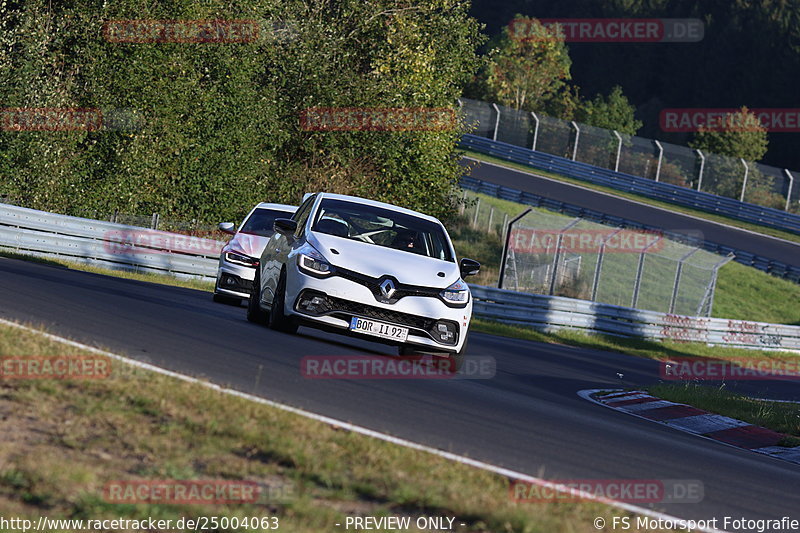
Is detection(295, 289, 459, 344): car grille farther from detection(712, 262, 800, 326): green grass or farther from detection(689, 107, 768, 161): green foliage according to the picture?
detection(689, 107, 768, 161): green foliage

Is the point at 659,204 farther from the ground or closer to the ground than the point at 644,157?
closer to the ground

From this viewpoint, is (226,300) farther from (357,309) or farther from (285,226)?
(357,309)

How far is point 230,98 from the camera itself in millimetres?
30125

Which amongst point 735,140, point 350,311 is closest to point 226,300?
point 350,311

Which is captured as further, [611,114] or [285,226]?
[611,114]

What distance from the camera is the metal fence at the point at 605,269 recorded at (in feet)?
102

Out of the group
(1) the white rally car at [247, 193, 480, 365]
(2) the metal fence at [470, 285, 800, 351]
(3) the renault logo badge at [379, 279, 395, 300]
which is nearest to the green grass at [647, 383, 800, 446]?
(1) the white rally car at [247, 193, 480, 365]

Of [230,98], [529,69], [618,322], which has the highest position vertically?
[529,69]

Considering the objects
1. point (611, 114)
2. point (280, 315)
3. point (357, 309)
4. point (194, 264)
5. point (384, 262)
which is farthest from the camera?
point (611, 114)

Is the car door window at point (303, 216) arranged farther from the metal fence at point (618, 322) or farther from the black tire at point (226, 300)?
the metal fence at point (618, 322)

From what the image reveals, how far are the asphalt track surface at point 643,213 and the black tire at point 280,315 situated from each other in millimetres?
34184

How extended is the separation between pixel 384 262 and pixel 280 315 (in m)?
1.29

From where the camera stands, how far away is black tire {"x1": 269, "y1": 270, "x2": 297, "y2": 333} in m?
11.7

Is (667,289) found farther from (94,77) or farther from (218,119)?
(94,77)
